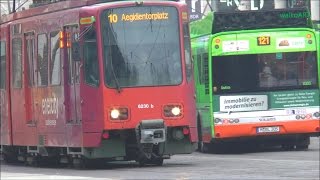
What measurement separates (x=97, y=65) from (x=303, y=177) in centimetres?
477

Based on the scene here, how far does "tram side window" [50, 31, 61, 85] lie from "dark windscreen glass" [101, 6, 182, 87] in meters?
1.59

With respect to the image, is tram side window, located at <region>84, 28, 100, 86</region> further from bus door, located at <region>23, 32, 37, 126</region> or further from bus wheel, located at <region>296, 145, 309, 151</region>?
bus wheel, located at <region>296, 145, 309, 151</region>

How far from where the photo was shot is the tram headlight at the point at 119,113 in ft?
59.9

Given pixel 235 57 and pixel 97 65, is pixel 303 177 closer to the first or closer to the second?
pixel 97 65

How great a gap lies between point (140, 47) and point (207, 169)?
265 centimetres

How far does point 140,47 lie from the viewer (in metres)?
18.4

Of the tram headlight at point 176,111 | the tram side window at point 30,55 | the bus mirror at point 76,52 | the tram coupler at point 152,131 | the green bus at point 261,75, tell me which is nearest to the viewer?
the tram coupler at point 152,131

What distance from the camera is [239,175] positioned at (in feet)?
53.5

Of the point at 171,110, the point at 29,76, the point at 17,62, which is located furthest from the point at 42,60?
the point at 171,110

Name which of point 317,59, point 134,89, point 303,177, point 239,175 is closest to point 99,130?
point 134,89

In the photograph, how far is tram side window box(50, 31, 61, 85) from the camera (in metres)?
19.4

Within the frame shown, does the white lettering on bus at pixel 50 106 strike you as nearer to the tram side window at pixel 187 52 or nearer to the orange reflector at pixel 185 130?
the orange reflector at pixel 185 130

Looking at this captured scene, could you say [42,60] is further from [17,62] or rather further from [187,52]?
[187,52]

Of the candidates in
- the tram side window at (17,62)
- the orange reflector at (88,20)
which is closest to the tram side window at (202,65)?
the tram side window at (17,62)
